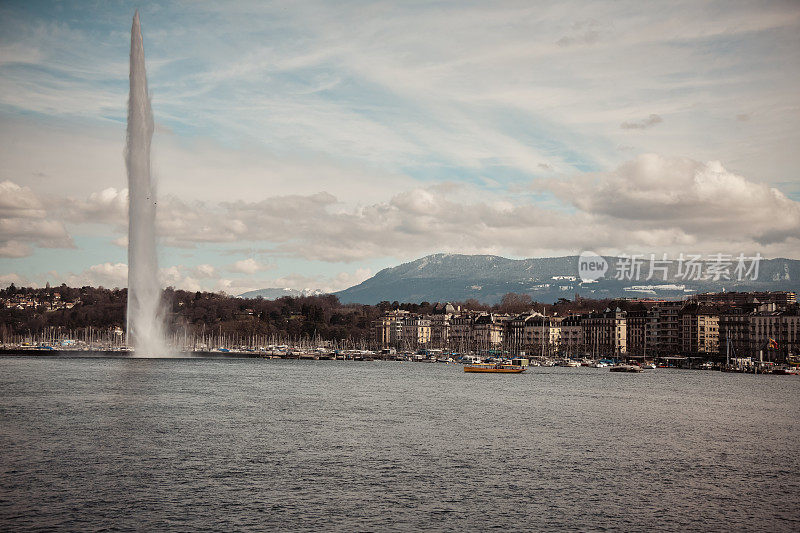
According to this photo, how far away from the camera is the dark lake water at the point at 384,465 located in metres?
26.5

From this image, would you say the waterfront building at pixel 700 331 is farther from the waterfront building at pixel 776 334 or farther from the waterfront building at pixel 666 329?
the waterfront building at pixel 776 334

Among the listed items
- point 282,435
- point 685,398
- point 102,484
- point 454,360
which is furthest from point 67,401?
point 454,360

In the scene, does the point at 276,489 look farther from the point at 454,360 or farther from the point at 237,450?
the point at 454,360

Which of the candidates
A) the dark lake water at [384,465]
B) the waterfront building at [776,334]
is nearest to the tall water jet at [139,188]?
the dark lake water at [384,465]

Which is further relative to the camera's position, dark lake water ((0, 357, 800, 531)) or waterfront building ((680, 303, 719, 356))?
waterfront building ((680, 303, 719, 356))

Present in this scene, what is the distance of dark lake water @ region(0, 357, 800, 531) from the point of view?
26500 millimetres

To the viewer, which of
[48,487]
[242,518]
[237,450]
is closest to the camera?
[242,518]

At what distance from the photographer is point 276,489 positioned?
2989 cm

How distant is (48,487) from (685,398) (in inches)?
2443

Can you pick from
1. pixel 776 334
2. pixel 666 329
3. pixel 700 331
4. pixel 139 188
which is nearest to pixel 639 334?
pixel 666 329

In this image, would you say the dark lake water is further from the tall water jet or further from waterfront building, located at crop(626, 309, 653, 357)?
waterfront building, located at crop(626, 309, 653, 357)

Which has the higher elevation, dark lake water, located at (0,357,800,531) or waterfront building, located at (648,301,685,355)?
waterfront building, located at (648,301,685,355)

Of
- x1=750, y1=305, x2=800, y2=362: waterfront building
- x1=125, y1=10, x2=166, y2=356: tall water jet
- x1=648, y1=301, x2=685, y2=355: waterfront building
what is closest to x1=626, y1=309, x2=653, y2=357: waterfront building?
x1=648, y1=301, x2=685, y2=355: waterfront building

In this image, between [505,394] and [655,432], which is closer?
[655,432]
